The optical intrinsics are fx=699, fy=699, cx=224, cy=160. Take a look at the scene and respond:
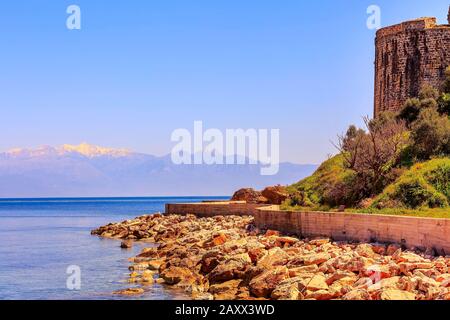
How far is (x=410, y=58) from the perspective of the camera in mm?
43062

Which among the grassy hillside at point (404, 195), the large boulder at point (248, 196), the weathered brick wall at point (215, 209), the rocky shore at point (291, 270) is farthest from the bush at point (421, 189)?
the large boulder at point (248, 196)

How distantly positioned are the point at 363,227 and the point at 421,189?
12.3 ft

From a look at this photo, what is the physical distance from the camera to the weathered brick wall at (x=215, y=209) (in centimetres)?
3956

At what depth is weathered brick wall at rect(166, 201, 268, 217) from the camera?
39562 mm

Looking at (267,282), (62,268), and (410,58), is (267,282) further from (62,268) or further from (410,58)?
(410,58)

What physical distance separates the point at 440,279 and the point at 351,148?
15440mm

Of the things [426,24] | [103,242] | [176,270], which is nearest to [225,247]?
[176,270]

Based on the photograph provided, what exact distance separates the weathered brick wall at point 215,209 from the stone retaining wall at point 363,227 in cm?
793

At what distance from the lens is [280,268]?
59.7ft

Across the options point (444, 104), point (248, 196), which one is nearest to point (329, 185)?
point (444, 104)

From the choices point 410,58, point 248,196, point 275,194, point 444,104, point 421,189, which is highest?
point 410,58

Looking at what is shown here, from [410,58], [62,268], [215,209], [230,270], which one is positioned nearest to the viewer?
[230,270]

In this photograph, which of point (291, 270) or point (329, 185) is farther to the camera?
point (329, 185)

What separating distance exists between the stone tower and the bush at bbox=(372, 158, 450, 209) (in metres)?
17.1
